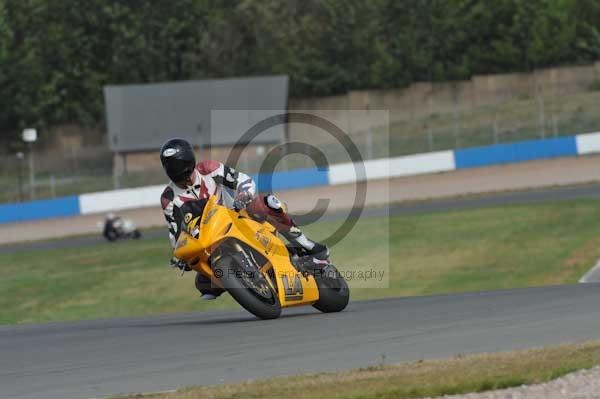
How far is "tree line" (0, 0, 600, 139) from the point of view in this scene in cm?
7050

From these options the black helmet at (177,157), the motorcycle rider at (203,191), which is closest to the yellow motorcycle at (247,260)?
the motorcycle rider at (203,191)

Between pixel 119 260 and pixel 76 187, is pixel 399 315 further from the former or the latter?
pixel 76 187

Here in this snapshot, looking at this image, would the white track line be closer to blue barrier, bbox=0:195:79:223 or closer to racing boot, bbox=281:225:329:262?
racing boot, bbox=281:225:329:262

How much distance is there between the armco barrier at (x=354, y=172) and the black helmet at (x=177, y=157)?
2800 centimetres

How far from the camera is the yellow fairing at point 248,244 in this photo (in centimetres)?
1151

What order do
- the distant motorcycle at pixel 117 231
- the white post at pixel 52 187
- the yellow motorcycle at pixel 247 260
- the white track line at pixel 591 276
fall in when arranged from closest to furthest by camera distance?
the yellow motorcycle at pixel 247 260
the white track line at pixel 591 276
the distant motorcycle at pixel 117 231
the white post at pixel 52 187

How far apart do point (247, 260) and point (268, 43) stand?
6731cm

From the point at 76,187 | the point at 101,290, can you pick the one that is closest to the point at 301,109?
the point at 76,187

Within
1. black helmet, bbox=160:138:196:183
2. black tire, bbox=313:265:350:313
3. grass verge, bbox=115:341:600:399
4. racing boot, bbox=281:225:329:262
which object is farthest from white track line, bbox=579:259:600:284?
grass verge, bbox=115:341:600:399

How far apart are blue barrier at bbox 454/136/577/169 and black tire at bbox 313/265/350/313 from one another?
28.5 meters

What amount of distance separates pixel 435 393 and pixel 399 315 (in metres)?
4.46

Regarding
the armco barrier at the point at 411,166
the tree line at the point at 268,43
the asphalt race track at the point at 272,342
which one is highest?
the tree line at the point at 268,43

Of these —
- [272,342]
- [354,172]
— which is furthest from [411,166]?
[272,342]

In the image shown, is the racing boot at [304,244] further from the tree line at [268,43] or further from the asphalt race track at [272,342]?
the tree line at [268,43]
